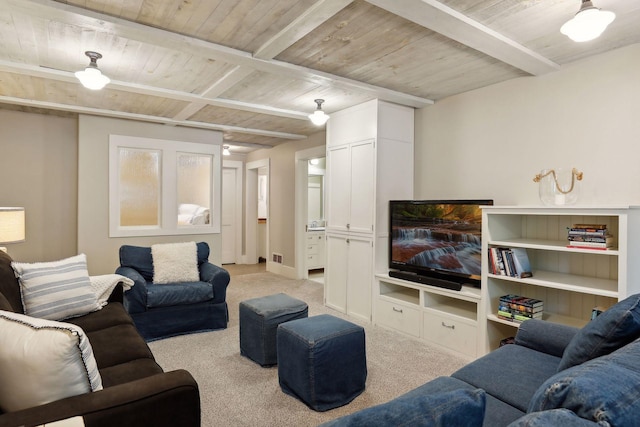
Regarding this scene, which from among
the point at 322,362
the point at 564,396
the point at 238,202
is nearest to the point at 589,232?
the point at 322,362

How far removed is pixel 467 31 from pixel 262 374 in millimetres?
2750

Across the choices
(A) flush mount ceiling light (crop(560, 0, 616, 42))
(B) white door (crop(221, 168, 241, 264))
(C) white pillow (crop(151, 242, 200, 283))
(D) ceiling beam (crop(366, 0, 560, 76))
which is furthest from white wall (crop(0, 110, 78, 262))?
(A) flush mount ceiling light (crop(560, 0, 616, 42))

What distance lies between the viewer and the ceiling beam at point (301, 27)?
199 cm

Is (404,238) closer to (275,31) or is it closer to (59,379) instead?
(275,31)

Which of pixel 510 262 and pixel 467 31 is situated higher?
pixel 467 31

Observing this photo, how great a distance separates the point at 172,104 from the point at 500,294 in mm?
3916

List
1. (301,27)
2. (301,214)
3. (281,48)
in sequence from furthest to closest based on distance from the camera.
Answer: (301,214) → (281,48) → (301,27)

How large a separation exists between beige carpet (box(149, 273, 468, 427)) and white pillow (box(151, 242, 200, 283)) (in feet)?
2.00

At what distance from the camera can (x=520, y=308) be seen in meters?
2.81

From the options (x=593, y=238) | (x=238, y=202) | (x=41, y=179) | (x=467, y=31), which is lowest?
(x=593, y=238)

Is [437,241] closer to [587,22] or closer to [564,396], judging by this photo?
[587,22]

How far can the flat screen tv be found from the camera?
3178 millimetres

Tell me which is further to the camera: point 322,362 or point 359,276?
point 359,276

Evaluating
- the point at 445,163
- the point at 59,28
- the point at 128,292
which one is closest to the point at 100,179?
the point at 128,292
